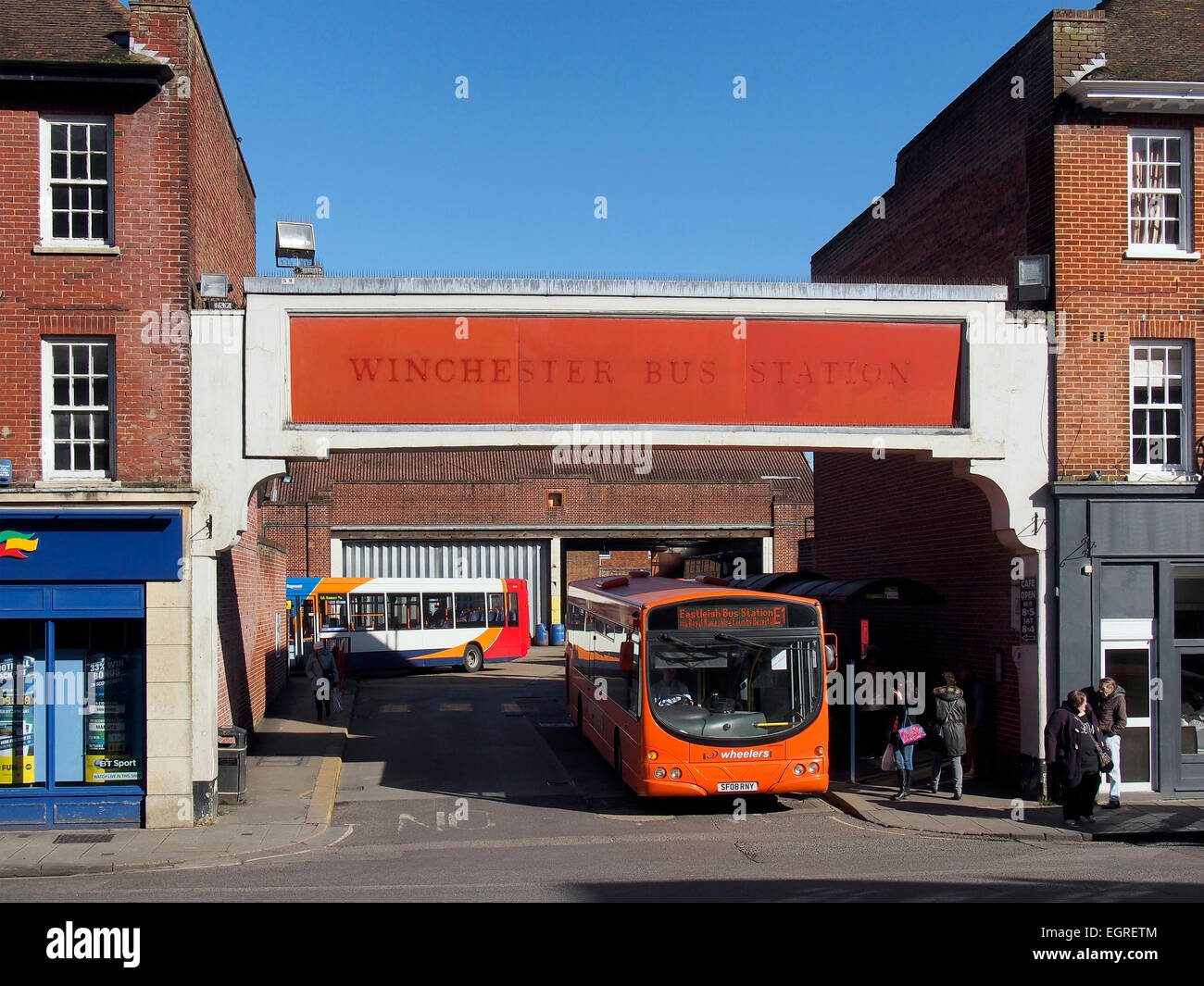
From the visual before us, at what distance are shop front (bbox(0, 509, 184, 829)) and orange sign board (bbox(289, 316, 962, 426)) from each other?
2792 millimetres

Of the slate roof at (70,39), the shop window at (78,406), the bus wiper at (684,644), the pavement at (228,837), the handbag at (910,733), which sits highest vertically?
the slate roof at (70,39)

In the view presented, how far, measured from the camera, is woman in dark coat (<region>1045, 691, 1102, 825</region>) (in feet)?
44.7

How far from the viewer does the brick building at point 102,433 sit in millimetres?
14312

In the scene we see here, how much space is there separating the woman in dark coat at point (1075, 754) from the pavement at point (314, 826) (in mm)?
286

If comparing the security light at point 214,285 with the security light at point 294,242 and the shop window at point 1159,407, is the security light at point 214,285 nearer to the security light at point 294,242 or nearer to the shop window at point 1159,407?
the security light at point 294,242

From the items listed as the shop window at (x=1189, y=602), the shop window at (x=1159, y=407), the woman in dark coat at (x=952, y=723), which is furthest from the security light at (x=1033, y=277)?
the woman in dark coat at (x=952, y=723)

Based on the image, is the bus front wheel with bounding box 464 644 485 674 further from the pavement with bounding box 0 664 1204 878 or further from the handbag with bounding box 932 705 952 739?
the handbag with bounding box 932 705 952 739

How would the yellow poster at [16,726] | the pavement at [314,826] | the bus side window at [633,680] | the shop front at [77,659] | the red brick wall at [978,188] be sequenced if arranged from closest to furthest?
the pavement at [314,826], the shop front at [77,659], the yellow poster at [16,726], the bus side window at [633,680], the red brick wall at [978,188]

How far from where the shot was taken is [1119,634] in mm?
15594

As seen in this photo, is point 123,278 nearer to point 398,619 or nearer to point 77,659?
point 77,659

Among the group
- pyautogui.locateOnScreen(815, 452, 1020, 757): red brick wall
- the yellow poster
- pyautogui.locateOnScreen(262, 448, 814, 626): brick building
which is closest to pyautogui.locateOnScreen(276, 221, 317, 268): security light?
the yellow poster

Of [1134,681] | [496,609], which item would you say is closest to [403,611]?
[496,609]

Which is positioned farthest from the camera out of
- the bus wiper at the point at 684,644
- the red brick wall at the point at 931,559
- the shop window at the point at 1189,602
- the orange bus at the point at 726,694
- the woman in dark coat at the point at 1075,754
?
the red brick wall at the point at 931,559

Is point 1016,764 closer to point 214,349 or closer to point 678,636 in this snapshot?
point 678,636
